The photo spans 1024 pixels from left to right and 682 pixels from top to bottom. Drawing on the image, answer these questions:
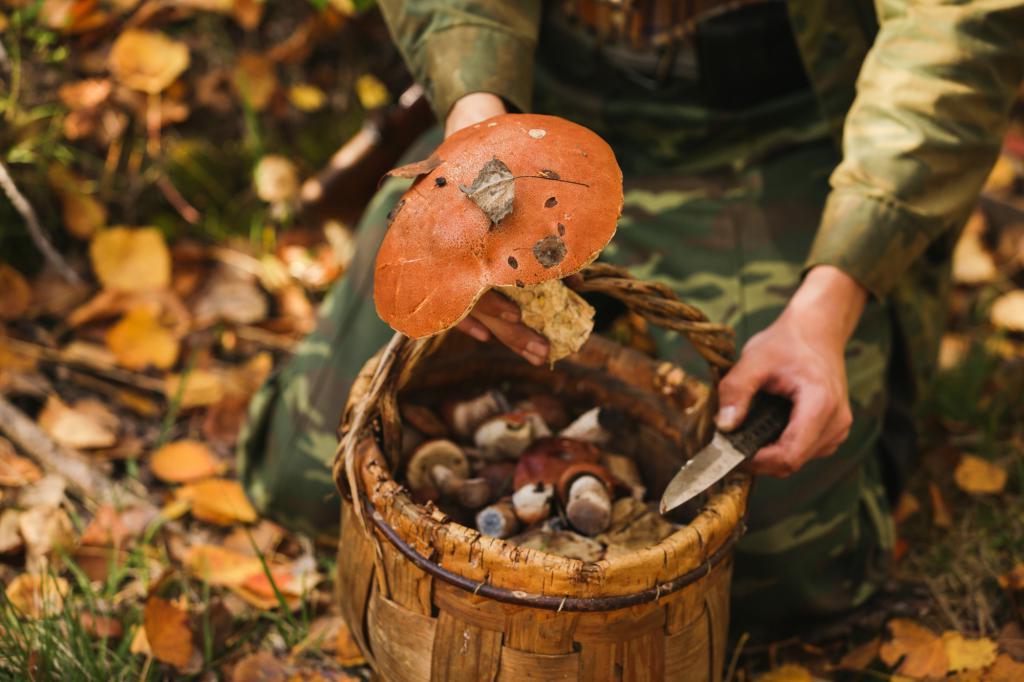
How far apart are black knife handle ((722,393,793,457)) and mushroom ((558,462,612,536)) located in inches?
8.7

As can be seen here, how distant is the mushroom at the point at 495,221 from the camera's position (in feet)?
3.68

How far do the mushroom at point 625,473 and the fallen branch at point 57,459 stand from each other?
3.62 ft

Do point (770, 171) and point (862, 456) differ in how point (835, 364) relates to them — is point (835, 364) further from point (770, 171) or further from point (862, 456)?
point (770, 171)

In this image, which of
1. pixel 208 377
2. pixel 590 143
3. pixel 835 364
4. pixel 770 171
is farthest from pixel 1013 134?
pixel 208 377

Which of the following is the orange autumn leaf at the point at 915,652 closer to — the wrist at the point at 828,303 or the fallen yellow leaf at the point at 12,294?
the wrist at the point at 828,303

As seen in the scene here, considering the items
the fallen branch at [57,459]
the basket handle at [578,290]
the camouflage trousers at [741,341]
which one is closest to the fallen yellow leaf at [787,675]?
the camouflage trousers at [741,341]

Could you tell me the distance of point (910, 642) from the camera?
1.70m

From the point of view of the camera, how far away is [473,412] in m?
1.65

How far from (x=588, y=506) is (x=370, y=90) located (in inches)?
78.3

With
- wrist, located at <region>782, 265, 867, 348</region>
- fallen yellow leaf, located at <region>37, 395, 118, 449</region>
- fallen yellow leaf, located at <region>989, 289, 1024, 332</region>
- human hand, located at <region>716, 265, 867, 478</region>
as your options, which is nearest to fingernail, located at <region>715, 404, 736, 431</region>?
human hand, located at <region>716, 265, 867, 478</region>

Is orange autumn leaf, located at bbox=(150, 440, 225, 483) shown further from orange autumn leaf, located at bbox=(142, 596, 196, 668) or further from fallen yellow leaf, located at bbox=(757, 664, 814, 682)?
fallen yellow leaf, located at bbox=(757, 664, 814, 682)

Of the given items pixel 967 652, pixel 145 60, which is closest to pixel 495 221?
pixel 967 652

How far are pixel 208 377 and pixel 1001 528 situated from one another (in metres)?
1.95

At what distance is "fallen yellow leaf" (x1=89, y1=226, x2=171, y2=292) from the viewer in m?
2.42
